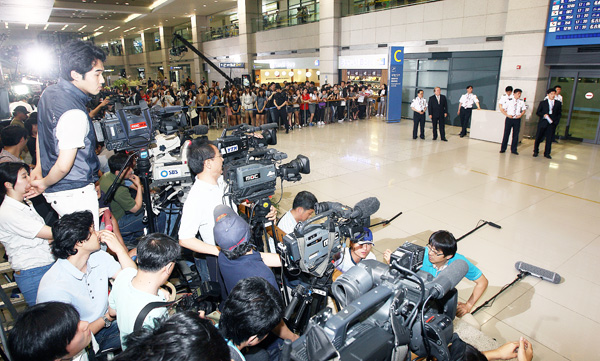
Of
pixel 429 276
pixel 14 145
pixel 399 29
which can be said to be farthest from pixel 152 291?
pixel 399 29

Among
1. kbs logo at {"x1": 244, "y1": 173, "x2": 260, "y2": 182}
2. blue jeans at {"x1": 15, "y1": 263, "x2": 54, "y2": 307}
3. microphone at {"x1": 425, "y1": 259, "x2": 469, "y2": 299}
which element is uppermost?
kbs logo at {"x1": 244, "y1": 173, "x2": 260, "y2": 182}

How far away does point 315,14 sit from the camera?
1642 centimetres

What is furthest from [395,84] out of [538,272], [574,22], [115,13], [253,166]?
[115,13]

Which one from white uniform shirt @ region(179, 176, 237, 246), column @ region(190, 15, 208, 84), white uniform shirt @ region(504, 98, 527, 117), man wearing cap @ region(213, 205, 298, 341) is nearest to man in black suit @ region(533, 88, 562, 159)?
white uniform shirt @ region(504, 98, 527, 117)

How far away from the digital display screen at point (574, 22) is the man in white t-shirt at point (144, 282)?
35.0 ft

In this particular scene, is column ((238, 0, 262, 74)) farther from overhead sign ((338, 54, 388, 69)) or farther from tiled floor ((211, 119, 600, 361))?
tiled floor ((211, 119, 600, 361))

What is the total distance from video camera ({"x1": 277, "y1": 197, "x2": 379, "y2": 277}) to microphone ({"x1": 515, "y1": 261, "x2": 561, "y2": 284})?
253 cm

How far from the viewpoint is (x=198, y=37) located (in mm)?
24797

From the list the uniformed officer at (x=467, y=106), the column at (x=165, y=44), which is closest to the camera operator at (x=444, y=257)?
the uniformed officer at (x=467, y=106)

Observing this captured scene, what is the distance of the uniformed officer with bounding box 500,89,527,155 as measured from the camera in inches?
323

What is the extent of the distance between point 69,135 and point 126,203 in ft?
5.64

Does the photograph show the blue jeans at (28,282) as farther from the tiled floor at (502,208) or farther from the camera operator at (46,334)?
the tiled floor at (502,208)

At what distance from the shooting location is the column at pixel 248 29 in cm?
1962

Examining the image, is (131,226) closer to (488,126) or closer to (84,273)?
(84,273)
